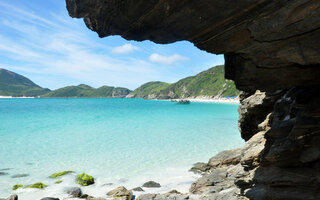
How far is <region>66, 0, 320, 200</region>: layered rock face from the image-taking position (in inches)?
204

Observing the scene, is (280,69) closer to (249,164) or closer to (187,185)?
(249,164)

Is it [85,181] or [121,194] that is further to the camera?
[85,181]

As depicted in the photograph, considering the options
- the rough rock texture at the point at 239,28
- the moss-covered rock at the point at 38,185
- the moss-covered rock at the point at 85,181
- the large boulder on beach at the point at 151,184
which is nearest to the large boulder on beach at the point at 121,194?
the large boulder on beach at the point at 151,184

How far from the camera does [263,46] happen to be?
6055 millimetres

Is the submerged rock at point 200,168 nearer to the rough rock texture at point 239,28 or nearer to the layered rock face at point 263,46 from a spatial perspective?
the layered rock face at point 263,46

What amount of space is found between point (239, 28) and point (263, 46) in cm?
105

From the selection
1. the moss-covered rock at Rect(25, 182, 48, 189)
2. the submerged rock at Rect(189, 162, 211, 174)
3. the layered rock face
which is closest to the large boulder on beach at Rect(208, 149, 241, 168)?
the submerged rock at Rect(189, 162, 211, 174)

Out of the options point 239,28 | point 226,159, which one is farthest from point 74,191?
point 239,28

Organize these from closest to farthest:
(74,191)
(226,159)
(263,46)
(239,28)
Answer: (239,28), (263,46), (74,191), (226,159)

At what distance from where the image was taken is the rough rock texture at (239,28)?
5023mm

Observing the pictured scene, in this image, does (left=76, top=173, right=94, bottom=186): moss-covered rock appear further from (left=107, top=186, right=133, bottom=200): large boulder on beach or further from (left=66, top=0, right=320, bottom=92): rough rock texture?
(left=66, top=0, right=320, bottom=92): rough rock texture

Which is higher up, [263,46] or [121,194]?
[263,46]

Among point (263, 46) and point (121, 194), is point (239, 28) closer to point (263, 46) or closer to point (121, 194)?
point (263, 46)

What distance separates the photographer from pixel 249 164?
857cm
